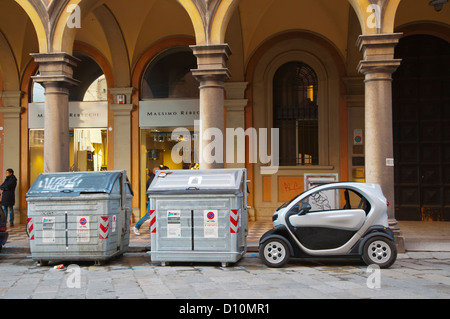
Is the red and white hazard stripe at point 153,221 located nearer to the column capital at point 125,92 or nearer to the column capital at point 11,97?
the column capital at point 125,92

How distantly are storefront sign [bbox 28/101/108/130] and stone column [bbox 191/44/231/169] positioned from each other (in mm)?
5862

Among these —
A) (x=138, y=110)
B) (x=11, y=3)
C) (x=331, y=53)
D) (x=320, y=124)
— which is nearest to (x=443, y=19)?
(x=331, y=53)

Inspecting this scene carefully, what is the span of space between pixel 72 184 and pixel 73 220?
26.8 inches

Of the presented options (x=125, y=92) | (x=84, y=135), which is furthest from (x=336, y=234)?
(x=84, y=135)

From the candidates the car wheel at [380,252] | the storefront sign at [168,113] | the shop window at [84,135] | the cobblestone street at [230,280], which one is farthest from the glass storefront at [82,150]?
the car wheel at [380,252]

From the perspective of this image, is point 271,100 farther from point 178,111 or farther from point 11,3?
point 11,3

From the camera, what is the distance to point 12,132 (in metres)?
16.2

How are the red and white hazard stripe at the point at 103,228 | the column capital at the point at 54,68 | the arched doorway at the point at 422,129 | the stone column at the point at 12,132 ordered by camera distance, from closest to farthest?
the red and white hazard stripe at the point at 103,228 → the column capital at the point at 54,68 → the arched doorway at the point at 422,129 → the stone column at the point at 12,132

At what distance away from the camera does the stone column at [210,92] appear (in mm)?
11047

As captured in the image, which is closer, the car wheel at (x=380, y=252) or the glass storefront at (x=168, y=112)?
the car wheel at (x=380, y=252)


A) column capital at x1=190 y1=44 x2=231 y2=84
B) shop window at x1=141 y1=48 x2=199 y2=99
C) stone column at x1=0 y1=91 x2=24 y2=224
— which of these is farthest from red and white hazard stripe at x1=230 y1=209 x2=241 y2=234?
stone column at x1=0 y1=91 x2=24 y2=224

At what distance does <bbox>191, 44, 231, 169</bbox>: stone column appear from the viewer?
1105 cm

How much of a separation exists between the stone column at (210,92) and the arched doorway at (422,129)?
6.44 m

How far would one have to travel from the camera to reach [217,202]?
9055 millimetres
